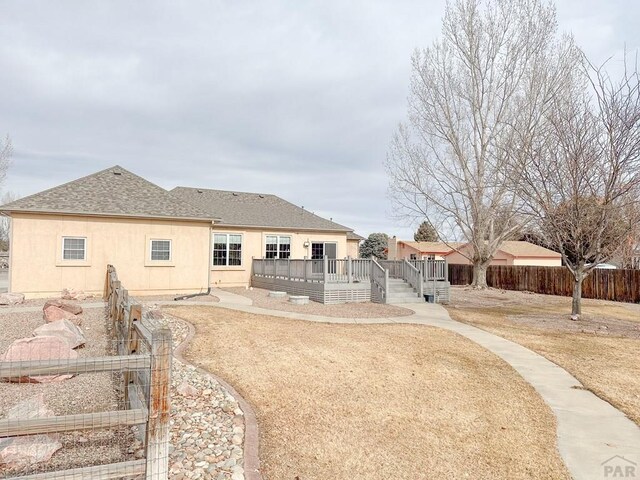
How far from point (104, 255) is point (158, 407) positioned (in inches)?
537

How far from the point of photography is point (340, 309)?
1312 centimetres

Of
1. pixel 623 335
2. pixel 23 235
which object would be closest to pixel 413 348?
pixel 623 335

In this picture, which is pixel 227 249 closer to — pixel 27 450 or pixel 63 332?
pixel 63 332

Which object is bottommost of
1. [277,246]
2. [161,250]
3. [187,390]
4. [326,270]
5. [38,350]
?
[187,390]

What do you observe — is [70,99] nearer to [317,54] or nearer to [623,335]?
[317,54]

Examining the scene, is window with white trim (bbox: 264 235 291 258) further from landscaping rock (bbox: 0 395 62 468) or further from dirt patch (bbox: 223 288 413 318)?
landscaping rock (bbox: 0 395 62 468)

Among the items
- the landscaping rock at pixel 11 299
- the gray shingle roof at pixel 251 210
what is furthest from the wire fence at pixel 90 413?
the gray shingle roof at pixel 251 210

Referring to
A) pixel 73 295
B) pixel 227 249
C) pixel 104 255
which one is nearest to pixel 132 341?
pixel 73 295

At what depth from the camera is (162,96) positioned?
15.6 metres

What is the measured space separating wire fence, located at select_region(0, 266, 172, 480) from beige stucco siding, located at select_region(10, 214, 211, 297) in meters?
9.58

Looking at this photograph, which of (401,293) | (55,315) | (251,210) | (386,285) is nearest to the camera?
(55,315)

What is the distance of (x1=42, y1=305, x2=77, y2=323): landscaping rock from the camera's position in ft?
29.5

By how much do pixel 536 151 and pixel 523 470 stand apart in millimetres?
10952

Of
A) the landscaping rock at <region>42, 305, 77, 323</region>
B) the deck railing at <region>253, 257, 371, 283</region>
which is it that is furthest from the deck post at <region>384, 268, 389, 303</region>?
the landscaping rock at <region>42, 305, 77, 323</region>
